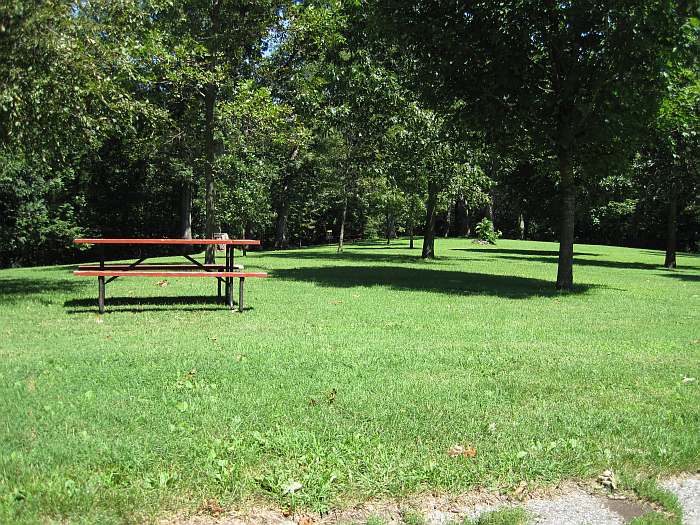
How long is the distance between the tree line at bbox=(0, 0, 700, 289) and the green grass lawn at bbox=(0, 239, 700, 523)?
4642 millimetres

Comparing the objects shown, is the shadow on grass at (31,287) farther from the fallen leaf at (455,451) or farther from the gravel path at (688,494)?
the gravel path at (688,494)

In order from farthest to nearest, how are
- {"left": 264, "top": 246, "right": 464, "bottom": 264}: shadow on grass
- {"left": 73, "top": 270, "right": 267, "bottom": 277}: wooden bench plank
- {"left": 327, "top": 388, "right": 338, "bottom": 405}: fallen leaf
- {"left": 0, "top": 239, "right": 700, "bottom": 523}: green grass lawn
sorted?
{"left": 264, "top": 246, "right": 464, "bottom": 264}: shadow on grass < {"left": 73, "top": 270, "right": 267, "bottom": 277}: wooden bench plank < {"left": 327, "top": 388, "right": 338, "bottom": 405}: fallen leaf < {"left": 0, "top": 239, "right": 700, "bottom": 523}: green grass lawn

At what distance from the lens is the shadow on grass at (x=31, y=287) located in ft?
36.6

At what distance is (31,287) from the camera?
12.9m

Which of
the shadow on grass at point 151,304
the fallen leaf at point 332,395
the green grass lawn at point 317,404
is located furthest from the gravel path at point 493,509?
the shadow on grass at point 151,304

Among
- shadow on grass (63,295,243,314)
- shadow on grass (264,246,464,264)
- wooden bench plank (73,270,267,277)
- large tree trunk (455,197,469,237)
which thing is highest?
large tree trunk (455,197,469,237)

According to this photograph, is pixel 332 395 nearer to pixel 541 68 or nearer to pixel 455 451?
pixel 455 451

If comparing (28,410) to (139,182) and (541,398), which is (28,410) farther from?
(139,182)

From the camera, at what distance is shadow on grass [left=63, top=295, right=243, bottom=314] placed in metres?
9.43

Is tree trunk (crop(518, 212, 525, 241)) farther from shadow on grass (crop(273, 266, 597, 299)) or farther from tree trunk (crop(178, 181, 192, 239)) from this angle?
shadow on grass (crop(273, 266, 597, 299))

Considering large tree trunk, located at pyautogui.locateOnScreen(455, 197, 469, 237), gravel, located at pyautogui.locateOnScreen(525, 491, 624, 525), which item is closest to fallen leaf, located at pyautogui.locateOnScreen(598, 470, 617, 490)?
gravel, located at pyautogui.locateOnScreen(525, 491, 624, 525)

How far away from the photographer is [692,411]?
4879mm

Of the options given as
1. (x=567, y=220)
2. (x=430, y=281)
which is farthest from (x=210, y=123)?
(x=567, y=220)

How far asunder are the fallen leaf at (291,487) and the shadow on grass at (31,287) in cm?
871
